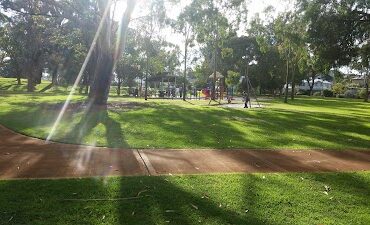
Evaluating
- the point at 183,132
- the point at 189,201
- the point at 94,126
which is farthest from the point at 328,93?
the point at 189,201

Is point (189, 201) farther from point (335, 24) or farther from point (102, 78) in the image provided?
point (335, 24)

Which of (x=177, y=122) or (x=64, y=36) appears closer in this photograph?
(x=177, y=122)

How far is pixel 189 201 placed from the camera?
575 centimetres

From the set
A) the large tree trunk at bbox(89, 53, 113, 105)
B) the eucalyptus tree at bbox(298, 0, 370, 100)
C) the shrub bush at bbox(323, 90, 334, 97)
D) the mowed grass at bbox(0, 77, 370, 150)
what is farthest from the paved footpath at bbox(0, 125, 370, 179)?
the shrub bush at bbox(323, 90, 334, 97)

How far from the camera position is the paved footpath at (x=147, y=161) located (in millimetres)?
7302

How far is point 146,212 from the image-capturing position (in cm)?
527

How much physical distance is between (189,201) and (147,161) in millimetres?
2729

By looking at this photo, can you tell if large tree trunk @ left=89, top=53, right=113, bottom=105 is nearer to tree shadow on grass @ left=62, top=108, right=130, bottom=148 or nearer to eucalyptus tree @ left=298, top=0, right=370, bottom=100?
tree shadow on grass @ left=62, top=108, right=130, bottom=148

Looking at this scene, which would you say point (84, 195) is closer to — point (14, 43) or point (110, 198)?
point (110, 198)

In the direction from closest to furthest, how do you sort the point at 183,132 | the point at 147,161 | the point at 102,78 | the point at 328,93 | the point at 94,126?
the point at 147,161, the point at 183,132, the point at 94,126, the point at 102,78, the point at 328,93

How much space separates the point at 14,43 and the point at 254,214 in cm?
4547

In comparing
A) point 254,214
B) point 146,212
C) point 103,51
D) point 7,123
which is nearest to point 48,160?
point 146,212

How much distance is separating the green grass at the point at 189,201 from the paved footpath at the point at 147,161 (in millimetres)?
706

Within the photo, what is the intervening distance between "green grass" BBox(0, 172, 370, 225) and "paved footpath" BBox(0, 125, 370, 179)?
2.32 ft
